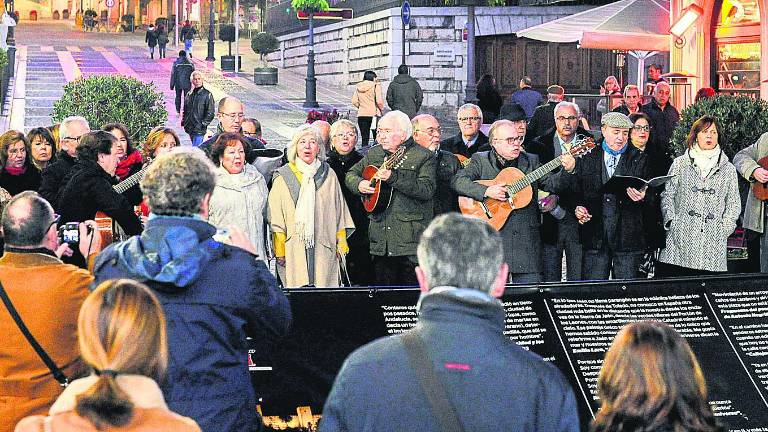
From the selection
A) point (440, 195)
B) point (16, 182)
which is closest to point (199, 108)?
point (16, 182)

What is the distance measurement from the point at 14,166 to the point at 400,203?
289 centimetres

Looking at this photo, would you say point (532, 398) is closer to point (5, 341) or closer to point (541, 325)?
point (5, 341)

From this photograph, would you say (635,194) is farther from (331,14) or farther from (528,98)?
(331,14)

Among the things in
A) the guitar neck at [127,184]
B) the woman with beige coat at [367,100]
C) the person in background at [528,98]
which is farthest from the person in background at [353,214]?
the woman with beige coat at [367,100]

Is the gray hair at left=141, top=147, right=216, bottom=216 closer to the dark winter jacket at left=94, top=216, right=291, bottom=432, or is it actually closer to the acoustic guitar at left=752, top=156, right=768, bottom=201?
the dark winter jacket at left=94, top=216, right=291, bottom=432

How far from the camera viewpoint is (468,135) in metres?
11.3

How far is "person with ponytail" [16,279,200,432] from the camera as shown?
379 centimetres

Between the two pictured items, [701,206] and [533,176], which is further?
[701,206]

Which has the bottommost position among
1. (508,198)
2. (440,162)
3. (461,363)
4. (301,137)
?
(461,363)

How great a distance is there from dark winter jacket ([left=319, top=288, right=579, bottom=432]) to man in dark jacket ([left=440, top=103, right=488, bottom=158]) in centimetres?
719

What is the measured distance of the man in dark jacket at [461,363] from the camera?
4023 millimetres

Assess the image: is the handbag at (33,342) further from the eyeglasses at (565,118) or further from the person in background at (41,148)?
the eyeglasses at (565,118)

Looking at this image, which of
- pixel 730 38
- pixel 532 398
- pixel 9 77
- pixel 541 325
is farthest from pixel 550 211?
pixel 9 77

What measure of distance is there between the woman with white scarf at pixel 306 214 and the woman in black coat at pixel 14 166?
6.38 ft
